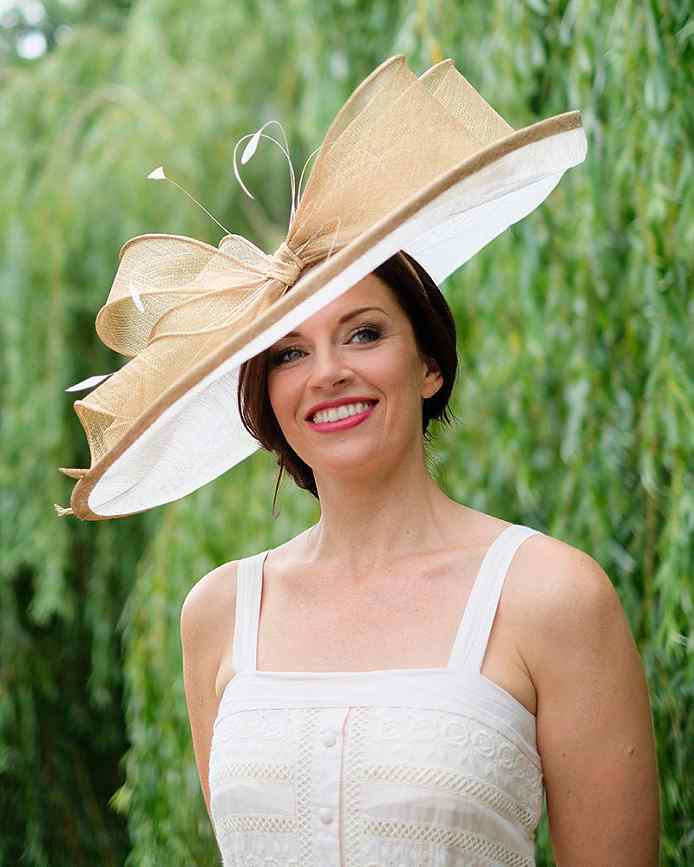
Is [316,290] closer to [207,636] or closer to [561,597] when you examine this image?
[561,597]

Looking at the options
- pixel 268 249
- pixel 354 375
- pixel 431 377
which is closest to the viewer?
pixel 354 375

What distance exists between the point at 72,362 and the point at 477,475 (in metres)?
1.27

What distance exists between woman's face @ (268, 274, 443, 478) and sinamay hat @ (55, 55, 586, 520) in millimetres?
63

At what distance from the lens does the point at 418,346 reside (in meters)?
1.60

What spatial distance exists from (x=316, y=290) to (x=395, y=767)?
51cm

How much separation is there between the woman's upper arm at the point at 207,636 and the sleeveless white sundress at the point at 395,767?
200mm

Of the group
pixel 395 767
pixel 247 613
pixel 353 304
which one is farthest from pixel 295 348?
pixel 395 767

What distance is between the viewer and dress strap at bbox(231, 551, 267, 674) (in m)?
1.62

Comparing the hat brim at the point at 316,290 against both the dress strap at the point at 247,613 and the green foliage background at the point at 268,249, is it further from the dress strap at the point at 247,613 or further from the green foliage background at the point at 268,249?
the green foliage background at the point at 268,249

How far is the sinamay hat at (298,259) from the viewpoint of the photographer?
1.39 metres

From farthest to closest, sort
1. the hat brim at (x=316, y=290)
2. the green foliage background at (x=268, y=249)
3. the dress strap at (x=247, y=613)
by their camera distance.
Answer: the green foliage background at (x=268, y=249) < the dress strap at (x=247, y=613) < the hat brim at (x=316, y=290)

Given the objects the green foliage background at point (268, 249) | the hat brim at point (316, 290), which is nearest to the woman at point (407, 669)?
the hat brim at point (316, 290)

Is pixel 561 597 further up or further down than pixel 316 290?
further down

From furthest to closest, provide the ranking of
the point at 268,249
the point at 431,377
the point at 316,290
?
the point at 268,249, the point at 431,377, the point at 316,290
